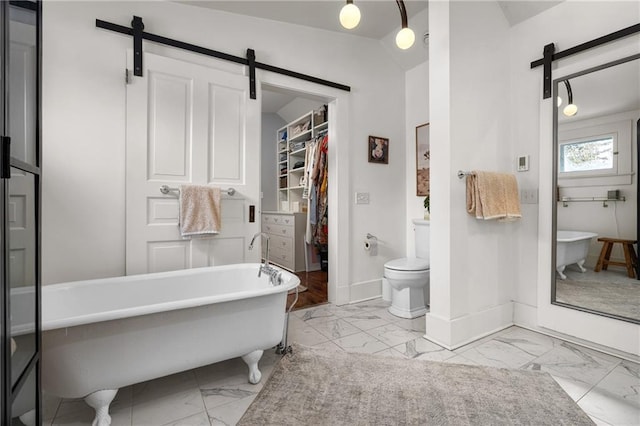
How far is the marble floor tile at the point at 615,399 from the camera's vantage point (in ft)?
4.49

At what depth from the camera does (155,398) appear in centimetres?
153

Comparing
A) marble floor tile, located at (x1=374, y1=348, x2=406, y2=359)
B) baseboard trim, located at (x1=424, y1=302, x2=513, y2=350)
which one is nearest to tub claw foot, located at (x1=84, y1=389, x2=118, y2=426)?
marble floor tile, located at (x1=374, y1=348, x2=406, y2=359)

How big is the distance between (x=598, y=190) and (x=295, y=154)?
3.55m

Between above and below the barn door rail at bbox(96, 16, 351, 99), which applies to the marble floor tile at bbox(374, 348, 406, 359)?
below

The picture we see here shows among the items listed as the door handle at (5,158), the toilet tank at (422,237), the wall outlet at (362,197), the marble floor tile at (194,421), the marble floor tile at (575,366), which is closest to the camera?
the door handle at (5,158)

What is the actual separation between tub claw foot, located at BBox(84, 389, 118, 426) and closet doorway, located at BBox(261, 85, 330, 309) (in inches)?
66.4

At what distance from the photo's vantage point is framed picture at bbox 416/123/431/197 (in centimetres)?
314

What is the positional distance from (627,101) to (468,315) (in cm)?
167

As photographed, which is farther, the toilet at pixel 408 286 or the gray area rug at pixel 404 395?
the toilet at pixel 408 286

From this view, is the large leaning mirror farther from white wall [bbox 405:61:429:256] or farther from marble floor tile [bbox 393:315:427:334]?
white wall [bbox 405:61:429:256]

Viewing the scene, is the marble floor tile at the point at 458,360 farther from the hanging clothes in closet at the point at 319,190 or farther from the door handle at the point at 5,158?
the door handle at the point at 5,158

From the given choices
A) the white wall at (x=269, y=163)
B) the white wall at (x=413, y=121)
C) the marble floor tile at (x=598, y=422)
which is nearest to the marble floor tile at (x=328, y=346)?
the marble floor tile at (x=598, y=422)

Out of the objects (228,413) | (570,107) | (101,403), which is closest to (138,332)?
(101,403)

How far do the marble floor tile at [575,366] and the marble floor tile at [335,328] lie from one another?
44.4 inches
